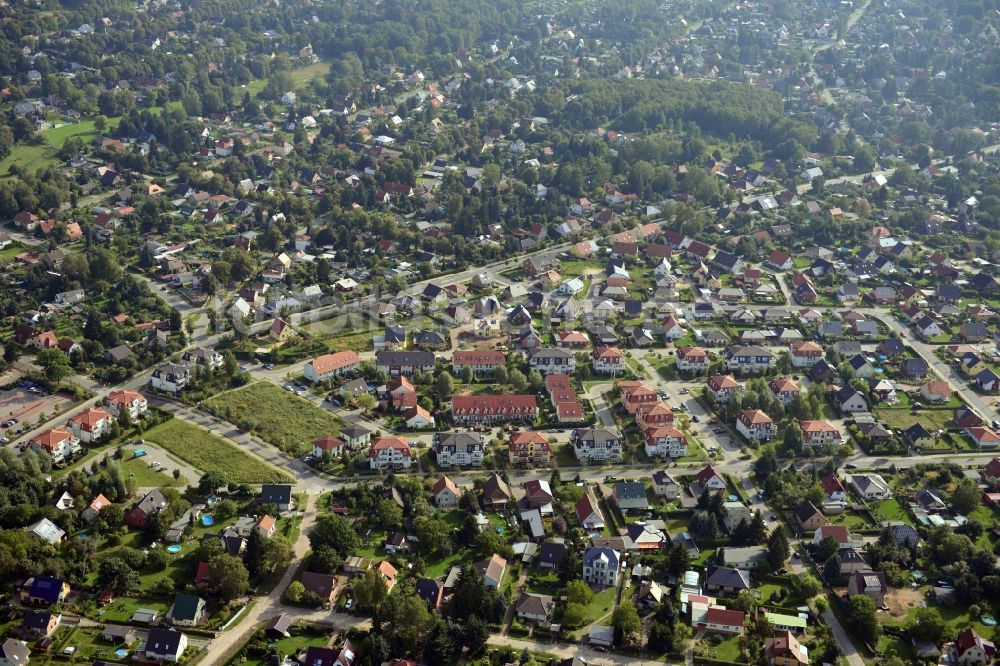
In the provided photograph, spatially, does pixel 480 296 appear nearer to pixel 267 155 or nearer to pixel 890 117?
pixel 267 155

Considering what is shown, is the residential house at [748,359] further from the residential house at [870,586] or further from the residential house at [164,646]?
the residential house at [164,646]

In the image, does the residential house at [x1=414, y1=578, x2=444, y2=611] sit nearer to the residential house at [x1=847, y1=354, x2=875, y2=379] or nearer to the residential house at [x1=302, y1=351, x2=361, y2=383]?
the residential house at [x1=302, y1=351, x2=361, y2=383]

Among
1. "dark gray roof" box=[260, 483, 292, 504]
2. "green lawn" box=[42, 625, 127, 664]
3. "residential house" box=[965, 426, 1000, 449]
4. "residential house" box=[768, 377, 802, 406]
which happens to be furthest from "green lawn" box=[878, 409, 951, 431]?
"green lawn" box=[42, 625, 127, 664]

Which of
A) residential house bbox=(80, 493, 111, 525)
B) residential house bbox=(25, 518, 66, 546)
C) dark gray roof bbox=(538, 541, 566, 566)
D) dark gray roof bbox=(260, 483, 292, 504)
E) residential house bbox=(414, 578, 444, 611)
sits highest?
residential house bbox=(25, 518, 66, 546)

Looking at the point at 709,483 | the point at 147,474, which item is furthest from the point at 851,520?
the point at 147,474

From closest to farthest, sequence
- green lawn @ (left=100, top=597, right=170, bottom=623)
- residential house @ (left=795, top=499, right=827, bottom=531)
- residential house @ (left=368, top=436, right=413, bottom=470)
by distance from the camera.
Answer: green lawn @ (left=100, top=597, right=170, bottom=623) < residential house @ (left=795, top=499, right=827, bottom=531) < residential house @ (left=368, top=436, right=413, bottom=470)

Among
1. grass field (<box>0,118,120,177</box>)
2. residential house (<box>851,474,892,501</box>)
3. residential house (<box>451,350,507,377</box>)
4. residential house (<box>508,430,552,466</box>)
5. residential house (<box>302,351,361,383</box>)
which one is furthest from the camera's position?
grass field (<box>0,118,120,177</box>)

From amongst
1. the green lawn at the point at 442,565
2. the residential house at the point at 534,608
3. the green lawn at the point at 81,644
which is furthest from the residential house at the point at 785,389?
the green lawn at the point at 81,644

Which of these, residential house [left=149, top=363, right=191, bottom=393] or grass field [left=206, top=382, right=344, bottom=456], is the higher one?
residential house [left=149, top=363, right=191, bottom=393]
